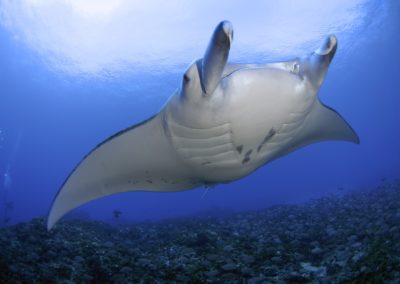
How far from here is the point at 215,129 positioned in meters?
2.78

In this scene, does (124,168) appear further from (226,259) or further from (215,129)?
(226,259)

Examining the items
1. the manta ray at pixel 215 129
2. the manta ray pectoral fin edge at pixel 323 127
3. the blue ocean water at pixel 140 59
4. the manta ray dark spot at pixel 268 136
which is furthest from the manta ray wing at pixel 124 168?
the blue ocean water at pixel 140 59

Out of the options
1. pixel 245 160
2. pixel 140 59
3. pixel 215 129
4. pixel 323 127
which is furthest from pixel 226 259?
pixel 140 59

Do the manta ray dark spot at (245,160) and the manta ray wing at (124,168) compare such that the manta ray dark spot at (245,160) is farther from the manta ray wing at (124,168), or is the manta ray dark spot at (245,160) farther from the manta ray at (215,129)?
the manta ray wing at (124,168)

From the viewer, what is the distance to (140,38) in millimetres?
23438

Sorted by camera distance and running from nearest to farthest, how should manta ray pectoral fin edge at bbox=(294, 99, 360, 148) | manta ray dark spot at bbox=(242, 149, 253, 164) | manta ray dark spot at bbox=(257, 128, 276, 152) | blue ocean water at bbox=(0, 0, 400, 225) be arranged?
manta ray dark spot at bbox=(257, 128, 276, 152)
manta ray dark spot at bbox=(242, 149, 253, 164)
manta ray pectoral fin edge at bbox=(294, 99, 360, 148)
blue ocean water at bbox=(0, 0, 400, 225)

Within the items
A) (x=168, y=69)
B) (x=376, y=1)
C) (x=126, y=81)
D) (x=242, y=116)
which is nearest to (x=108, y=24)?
(x=168, y=69)

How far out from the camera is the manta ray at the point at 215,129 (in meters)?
2.34

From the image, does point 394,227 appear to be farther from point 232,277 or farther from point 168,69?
point 168,69

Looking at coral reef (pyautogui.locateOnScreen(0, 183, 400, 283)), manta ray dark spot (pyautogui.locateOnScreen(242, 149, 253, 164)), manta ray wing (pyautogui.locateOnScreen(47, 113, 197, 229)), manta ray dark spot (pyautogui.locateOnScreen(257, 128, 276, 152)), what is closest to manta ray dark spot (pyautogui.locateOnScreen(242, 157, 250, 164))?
manta ray dark spot (pyautogui.locateOnScreen(242, 149, 253, 164))

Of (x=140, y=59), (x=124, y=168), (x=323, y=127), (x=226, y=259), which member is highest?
(x=140, y=59)

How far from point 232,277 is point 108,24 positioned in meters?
22.6

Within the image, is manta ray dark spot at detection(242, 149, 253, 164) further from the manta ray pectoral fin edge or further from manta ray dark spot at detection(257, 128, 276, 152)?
the manta ray pectoral fin edge

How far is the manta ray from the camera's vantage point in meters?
2.34
